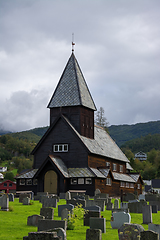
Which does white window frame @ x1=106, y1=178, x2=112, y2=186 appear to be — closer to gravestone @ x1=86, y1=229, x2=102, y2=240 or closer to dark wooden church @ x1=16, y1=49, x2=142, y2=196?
dark wooden church @ x1=16, y1=49, x2=142, y2=196

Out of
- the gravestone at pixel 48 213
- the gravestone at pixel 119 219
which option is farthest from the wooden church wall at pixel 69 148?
the gravestone at pixel 119 219

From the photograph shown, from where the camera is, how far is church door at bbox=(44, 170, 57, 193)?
146 feet

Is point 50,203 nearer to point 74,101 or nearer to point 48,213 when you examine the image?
point 48,213

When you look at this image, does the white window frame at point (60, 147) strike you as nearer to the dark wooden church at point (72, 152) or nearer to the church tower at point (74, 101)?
the dark wooden church at point (72, 152)

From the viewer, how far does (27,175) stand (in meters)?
47.8

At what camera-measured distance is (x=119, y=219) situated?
16656 mm

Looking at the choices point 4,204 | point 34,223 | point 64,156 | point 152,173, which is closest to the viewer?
Result: point 34,223

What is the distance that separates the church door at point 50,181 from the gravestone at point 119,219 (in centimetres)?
2808

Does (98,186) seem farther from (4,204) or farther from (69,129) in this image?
(4,204)

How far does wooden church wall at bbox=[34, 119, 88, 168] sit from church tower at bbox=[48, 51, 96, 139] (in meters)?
1.83

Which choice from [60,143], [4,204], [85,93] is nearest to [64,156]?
[60,143]

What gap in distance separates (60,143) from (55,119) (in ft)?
11.7

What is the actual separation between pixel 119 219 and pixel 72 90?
34560mm

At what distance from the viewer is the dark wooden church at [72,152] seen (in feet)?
145
